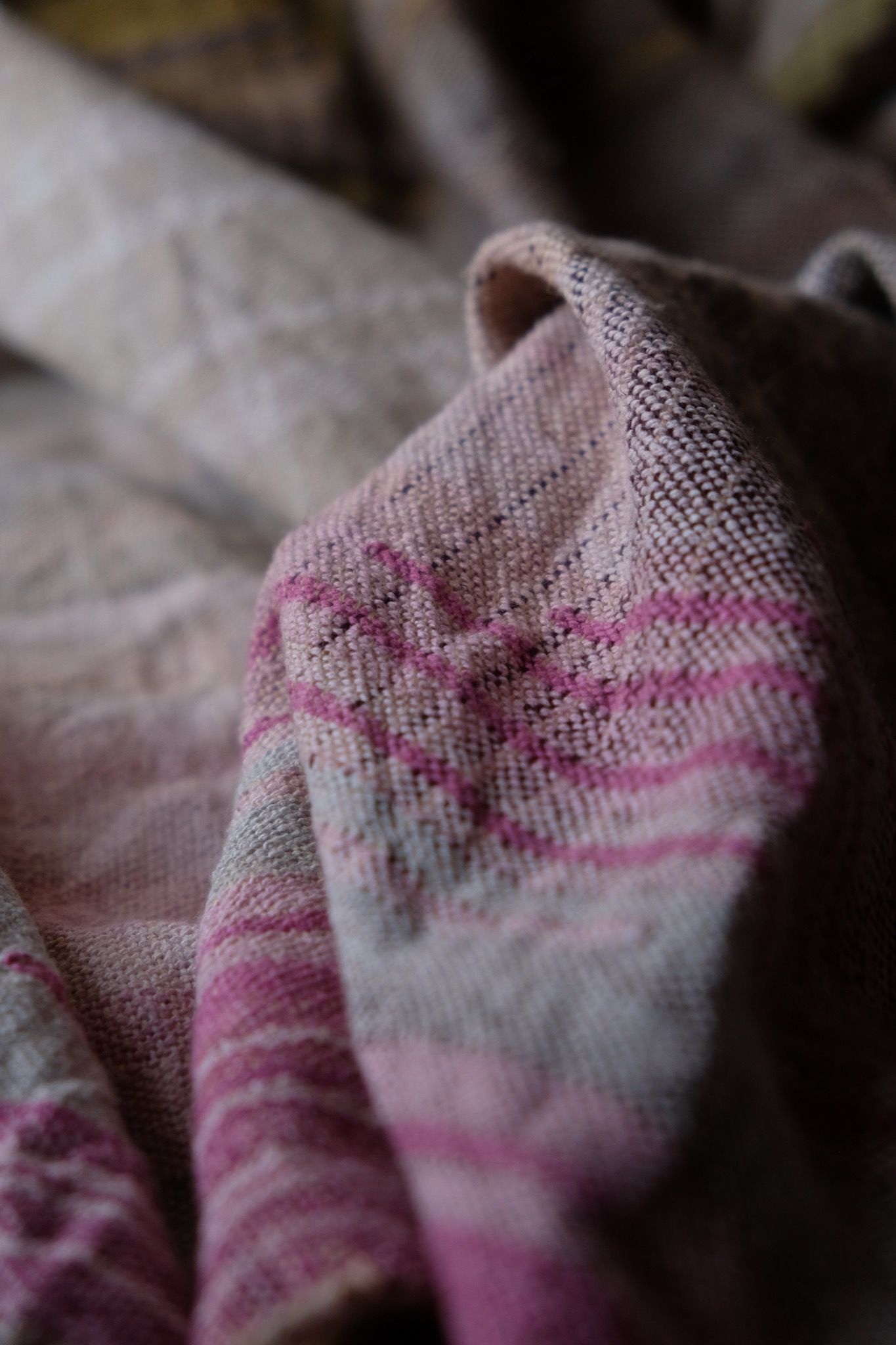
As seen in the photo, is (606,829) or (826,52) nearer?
(606,829)

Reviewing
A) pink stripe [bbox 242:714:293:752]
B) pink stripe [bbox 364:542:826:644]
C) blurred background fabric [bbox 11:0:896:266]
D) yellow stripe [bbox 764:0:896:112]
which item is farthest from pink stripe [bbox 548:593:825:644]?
yellow stripe [bbox 764:0:896:112]

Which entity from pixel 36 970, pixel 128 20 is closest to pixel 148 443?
pixel 128 20

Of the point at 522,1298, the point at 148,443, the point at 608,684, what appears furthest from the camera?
the point at 148,443

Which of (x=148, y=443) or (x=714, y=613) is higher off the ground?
(x=714, y=613)

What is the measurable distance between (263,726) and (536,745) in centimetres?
10

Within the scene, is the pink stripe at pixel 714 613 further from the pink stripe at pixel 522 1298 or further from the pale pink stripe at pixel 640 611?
the pink stripe at pixel 522 1298

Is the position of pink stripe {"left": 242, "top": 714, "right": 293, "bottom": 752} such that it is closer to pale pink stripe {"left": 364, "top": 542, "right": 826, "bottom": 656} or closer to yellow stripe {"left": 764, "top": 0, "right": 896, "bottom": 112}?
pale pink stripe {"left": 364, "top": 542, "right": 826, "bottom": 656}

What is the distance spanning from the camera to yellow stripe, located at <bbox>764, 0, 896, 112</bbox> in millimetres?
738

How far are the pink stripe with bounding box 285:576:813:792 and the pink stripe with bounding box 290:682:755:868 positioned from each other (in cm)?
2

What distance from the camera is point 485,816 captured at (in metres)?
0.28

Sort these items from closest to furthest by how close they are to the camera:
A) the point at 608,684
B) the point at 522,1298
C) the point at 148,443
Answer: the point at 522,1298 < the point at 608,684 < the point at 148,443

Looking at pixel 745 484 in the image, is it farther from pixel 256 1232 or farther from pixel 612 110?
pixel 612 110

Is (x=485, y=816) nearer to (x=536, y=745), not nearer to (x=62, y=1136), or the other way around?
(x=536, y=745)

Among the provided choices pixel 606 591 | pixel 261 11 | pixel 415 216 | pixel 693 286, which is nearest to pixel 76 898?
pixel 606 591
